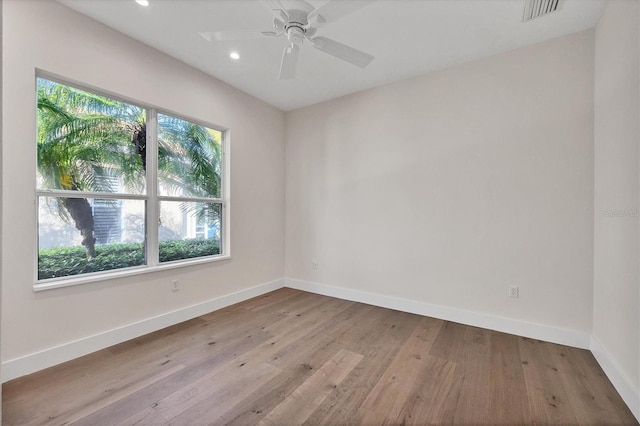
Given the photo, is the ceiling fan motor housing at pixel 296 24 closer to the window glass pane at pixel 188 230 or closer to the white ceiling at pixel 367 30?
the white ceiling at pixel 367 30

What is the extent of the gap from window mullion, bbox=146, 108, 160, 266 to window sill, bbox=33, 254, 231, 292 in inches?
4.0

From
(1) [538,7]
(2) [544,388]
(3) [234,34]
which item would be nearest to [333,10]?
(3) [234,34]

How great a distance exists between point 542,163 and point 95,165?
406 centimetres

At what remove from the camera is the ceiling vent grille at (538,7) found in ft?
7.47

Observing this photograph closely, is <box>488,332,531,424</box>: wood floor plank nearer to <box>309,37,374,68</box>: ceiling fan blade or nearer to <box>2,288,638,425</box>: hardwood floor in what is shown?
<box>2,288,638,425</box>: hardwood floor

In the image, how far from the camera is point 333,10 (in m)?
1.84

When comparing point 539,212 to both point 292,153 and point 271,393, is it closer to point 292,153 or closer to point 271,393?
point 271,393

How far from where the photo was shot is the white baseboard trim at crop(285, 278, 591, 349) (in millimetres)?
2680

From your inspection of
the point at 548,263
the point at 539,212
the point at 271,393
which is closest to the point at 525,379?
the point at 548,263

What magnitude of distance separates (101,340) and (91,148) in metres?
1.66

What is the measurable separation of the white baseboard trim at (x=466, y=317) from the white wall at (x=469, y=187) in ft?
0.15

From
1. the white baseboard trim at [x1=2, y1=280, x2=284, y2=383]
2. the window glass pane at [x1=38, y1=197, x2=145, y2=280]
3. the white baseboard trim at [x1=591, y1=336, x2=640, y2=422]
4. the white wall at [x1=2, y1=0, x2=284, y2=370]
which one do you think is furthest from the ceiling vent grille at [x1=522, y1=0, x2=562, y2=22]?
the white baseboard trim at [x1=2, y1=280, x2=284, y2=383]

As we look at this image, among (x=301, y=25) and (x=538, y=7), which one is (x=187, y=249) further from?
(x=538, y=7)

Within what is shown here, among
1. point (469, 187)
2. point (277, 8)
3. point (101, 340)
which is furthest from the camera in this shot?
point (469, 187)
